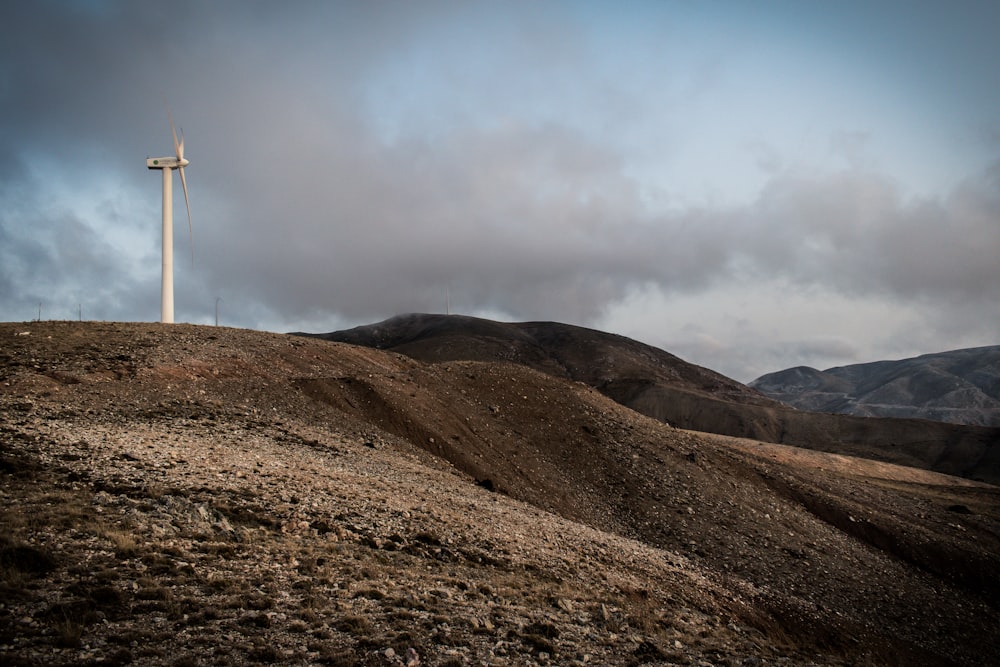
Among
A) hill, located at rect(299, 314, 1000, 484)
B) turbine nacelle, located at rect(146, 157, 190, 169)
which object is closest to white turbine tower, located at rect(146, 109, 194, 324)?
turbine nacelle, located at rect(146, 157, 190, 169)

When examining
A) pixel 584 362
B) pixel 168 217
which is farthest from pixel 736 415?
pixel 168 217

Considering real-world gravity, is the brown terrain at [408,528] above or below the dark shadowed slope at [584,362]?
below

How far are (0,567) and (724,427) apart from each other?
483 feet

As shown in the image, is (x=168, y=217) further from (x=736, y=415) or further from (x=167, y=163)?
(x=736, y=415)

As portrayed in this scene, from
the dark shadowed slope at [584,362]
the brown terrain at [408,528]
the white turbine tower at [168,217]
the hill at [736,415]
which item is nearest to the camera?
the brown terrain at [408,528]

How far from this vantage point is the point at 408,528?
19.9 meters

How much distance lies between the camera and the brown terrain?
Answer: 12.1m

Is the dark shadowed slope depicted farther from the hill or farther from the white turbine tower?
the white turbine tower

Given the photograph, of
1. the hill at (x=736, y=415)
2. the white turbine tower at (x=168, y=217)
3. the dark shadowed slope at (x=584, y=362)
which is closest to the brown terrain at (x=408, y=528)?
the white turbine tower at (x=168, y=217)

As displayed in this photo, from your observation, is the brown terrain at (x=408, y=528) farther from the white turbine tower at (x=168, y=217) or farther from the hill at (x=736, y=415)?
the hill at (x=736, y=415)

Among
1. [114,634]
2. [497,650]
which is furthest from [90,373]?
[497,650]

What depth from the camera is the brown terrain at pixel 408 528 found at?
1209cm

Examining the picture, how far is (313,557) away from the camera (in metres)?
15.5

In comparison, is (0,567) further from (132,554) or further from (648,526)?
(648,526)
